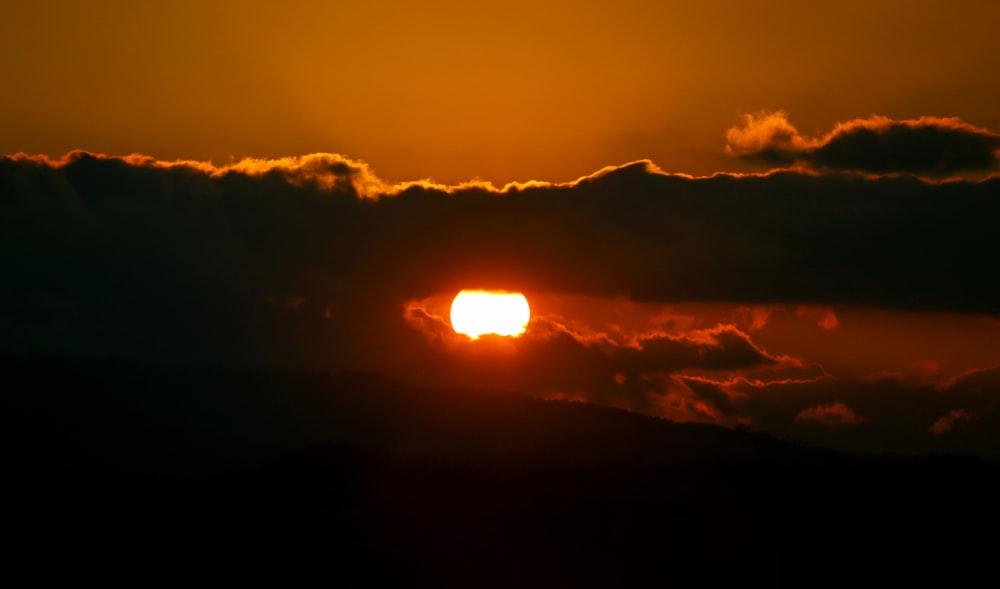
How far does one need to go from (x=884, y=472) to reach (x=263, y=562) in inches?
1970

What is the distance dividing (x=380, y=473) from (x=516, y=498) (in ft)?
41.2

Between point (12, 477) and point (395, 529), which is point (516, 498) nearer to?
point (395, 529)

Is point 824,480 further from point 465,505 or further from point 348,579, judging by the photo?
point 348,579

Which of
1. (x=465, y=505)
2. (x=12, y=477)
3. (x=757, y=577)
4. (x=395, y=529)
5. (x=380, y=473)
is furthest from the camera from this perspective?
(x=12, y=477)

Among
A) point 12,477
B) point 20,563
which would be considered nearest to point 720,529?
point 20,563

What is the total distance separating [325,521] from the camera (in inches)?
3713

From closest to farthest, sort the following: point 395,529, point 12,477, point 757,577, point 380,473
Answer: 1. point 757,577
2. point 395,529
3. point 380,473
4. point 12,477

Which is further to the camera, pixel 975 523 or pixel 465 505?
pixel 465 505

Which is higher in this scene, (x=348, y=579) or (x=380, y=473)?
(x=380, y=473)

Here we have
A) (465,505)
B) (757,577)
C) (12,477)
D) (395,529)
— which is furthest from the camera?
(12,477)

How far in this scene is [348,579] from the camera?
8512 centimetres

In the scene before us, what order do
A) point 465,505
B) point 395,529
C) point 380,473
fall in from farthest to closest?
point 380,473 → point 465,505 → point 395,529

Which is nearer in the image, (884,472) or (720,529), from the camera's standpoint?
(720,529)

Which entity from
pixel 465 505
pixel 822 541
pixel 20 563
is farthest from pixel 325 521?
pixel 822 541
